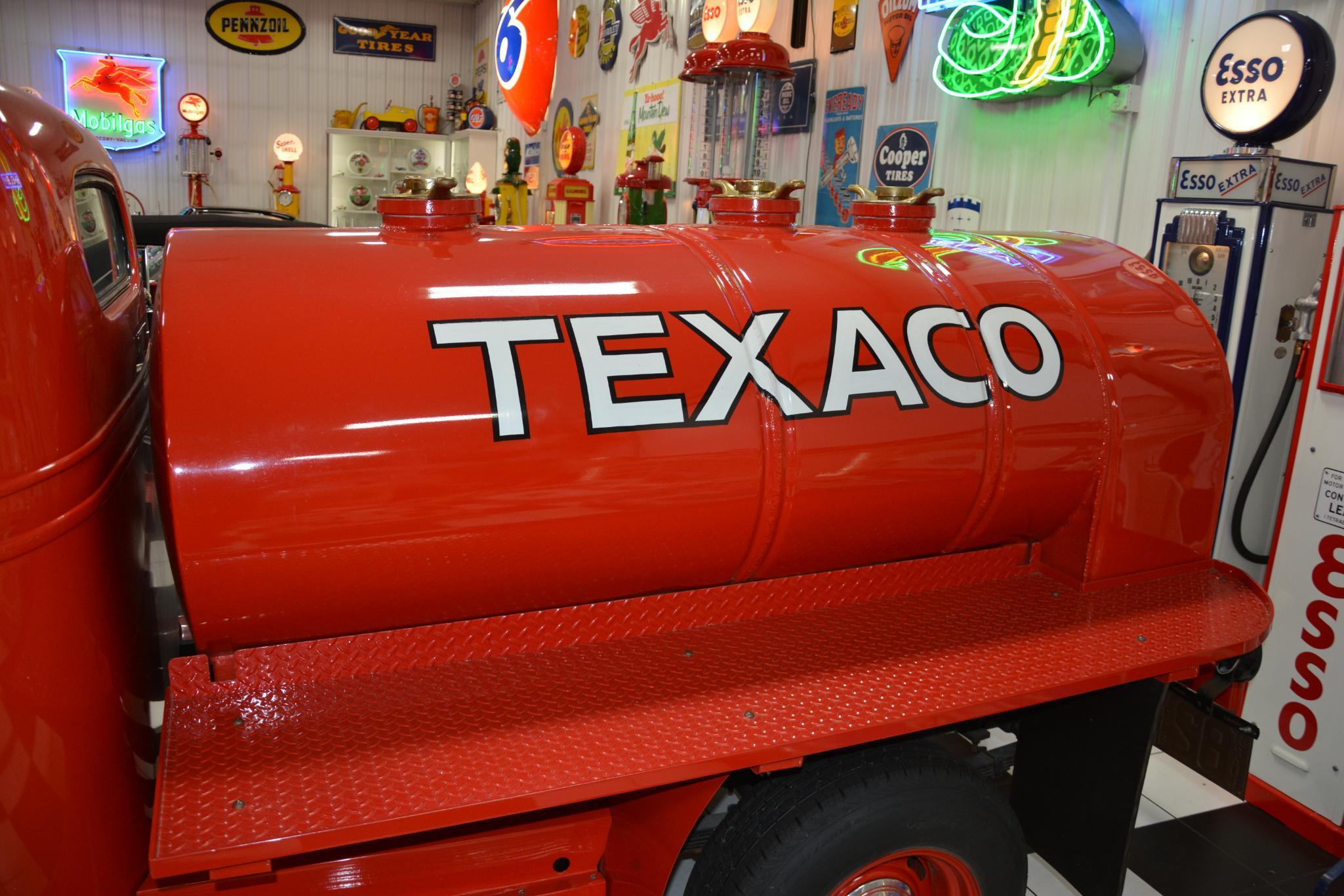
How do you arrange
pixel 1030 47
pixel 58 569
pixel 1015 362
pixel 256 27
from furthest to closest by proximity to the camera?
pixel 256 27 < pixel 1030 47 < pixel 1015 362 < pixel 58 569

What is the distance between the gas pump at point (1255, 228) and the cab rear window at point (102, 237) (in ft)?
10.6

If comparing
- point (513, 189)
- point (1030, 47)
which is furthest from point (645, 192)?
point (1030, 47)

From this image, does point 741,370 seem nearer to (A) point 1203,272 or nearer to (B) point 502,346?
(B) point 502,346

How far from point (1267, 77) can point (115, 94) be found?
15.2 metres

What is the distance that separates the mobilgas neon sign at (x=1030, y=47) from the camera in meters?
4.03

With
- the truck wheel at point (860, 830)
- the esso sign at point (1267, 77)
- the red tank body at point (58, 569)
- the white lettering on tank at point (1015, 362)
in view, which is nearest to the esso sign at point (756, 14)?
the esso sign at point (1267, 77)

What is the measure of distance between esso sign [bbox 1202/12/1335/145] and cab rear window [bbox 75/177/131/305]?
11.0ft

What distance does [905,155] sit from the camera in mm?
5570

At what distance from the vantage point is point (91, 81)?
1394 cm

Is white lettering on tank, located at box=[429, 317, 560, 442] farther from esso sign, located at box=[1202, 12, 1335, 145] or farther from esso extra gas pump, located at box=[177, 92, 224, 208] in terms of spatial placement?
esso extra gas pump, located at box=[177, 92, 224, 208]

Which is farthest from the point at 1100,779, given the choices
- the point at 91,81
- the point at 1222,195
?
the point at 91,81

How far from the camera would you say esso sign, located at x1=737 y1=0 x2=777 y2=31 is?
5.89m

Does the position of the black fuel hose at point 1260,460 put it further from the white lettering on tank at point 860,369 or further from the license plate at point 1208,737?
the white lettering on tank at point 860,369

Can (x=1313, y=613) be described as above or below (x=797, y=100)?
below
